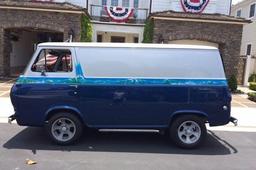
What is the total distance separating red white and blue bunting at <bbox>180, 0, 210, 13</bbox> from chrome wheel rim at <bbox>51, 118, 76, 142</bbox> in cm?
1603

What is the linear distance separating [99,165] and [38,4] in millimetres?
13977

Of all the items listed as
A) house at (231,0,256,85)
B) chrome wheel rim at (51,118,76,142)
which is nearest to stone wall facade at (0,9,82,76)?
chrome wheel rim at (51,118,76,142)

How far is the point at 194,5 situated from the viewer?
68.9 ft

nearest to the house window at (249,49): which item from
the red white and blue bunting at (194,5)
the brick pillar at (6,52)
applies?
the red white and blue bunting at (194,5)

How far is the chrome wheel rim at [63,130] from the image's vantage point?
22.0 ft

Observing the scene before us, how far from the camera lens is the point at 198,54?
265 inches

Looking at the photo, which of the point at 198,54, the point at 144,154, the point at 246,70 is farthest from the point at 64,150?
the point at 246,70

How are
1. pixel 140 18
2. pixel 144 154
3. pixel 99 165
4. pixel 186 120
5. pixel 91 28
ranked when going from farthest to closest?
pixel 140 18 → pixel 91 28 → pixel 186 120 → pixel 144 154 → pixel 99 165

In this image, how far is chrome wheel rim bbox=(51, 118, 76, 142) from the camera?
6.71m

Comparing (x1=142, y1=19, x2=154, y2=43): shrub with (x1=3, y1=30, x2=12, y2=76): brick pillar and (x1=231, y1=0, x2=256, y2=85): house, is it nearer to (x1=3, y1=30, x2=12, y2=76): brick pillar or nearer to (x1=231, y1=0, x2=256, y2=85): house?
(x1=3, y1=30, x2=12, y2=76): brick pillar

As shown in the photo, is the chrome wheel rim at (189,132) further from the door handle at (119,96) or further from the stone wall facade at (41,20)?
the stone wall facade at (41,20)

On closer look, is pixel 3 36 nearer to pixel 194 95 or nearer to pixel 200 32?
pixel 200 32

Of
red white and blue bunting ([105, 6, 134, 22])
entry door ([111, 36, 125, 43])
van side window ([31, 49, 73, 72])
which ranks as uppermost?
red white and blue bunting ([105, 6, 134, 22])

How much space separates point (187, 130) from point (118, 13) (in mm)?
15573
